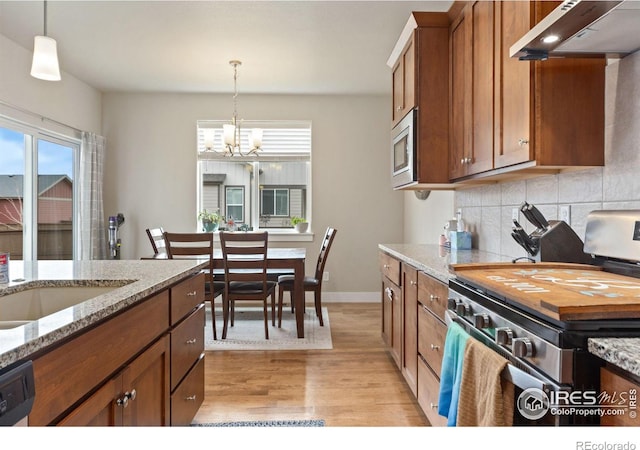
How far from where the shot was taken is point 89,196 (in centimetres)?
456

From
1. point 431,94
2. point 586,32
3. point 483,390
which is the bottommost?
point 483,390

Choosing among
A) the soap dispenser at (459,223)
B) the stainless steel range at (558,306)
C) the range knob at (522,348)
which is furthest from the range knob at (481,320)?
the soap dispenser at (459,223)

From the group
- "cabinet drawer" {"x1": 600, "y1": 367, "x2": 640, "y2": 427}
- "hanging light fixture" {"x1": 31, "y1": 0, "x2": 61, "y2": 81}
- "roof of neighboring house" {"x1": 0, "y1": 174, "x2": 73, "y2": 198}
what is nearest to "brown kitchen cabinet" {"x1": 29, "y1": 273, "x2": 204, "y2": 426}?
"cabinet drawer" {"x1": 600, "y1": 367, "x2": 640, "y2": 427}

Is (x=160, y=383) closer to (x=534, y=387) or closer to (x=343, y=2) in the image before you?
(x=534, y=387)

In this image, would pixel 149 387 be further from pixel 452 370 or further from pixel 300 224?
pixel 300 224

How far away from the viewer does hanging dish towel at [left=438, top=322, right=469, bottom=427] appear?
1293mm

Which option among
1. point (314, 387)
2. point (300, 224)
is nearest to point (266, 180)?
point (300, 224)

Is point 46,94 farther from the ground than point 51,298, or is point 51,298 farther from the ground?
point 46,94

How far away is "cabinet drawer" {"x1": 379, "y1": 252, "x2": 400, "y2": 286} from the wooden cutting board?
42.6 inches

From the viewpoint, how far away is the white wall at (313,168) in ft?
16.3

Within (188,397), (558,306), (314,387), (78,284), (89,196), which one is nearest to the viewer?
(558,306)

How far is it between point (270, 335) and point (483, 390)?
2.75 metres

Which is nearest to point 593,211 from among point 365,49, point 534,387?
point 534,387

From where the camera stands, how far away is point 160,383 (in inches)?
60.4
